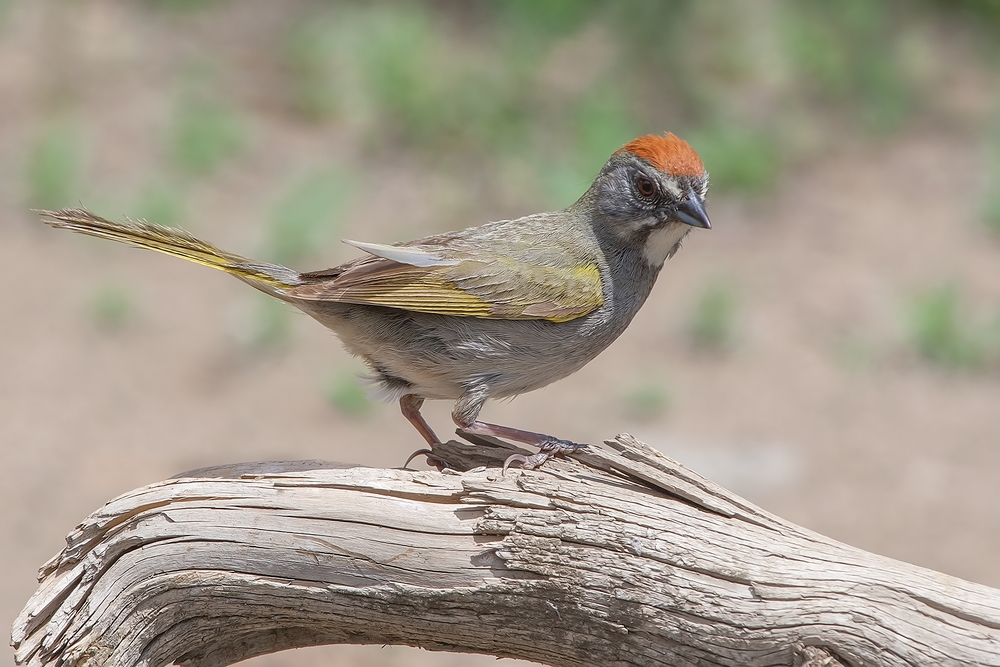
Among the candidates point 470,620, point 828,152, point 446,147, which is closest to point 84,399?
point 446,147

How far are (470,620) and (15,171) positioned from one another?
833 centimetres

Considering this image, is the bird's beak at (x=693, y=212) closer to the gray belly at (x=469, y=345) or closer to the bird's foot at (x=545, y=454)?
the gray belly at (x=469, y=345)

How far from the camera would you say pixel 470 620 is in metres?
3.94

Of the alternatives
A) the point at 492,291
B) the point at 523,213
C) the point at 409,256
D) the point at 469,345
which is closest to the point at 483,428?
the point at 469,345

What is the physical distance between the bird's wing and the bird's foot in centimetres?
54

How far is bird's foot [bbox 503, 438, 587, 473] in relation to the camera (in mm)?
4285

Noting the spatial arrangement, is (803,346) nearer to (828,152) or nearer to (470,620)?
(828,152)

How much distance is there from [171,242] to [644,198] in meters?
1.97

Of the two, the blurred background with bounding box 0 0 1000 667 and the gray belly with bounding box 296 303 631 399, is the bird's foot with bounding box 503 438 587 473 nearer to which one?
the gray belly with bounding box 296 303 631 399

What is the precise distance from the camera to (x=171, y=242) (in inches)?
175

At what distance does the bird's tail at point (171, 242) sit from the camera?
4273mm

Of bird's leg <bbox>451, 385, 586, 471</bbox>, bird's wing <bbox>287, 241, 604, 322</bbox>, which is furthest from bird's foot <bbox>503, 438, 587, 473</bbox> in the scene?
bird's wing <bbox>287, 241, 604, 322</bbox>

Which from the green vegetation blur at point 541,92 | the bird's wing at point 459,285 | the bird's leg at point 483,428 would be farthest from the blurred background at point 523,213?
the bird's wing at point 459,285

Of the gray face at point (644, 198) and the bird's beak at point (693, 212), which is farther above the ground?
the gray face at point (644, 198)
